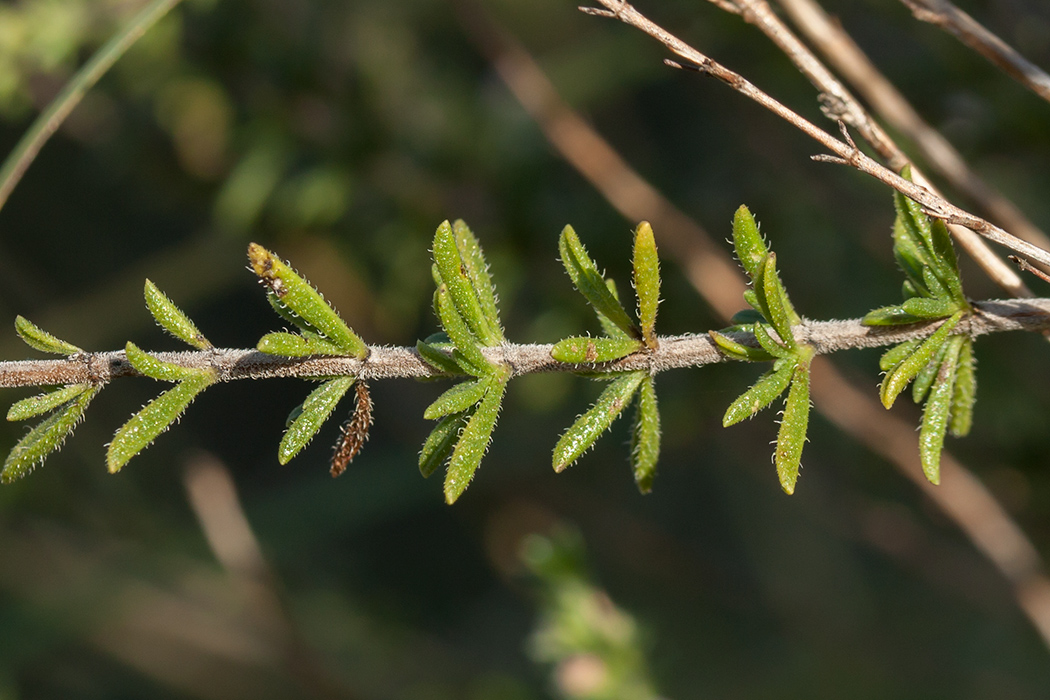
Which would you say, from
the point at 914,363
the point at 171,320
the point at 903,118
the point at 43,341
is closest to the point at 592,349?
the point at 914,363

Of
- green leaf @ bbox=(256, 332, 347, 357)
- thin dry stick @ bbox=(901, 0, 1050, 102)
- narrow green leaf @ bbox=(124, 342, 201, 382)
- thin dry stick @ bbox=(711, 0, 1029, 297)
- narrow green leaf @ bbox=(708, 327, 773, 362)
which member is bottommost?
narrow green leaf @ bbox=(124, 342, 201, 382)

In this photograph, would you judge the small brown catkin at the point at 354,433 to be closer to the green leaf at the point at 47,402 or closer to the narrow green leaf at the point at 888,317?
the green leaf at the point at 47,402

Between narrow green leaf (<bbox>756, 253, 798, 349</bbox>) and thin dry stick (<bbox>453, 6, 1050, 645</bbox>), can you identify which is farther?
thin dry stick (<bbox>453, 6, 1050, 645</bbox>)

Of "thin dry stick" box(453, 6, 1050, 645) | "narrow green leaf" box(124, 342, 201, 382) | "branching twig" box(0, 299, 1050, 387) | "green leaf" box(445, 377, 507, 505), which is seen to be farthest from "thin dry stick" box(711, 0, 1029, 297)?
"thin dry stick" box(453, 6, 1050, 645)

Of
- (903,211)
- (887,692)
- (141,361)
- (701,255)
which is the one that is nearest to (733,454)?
(887,692)

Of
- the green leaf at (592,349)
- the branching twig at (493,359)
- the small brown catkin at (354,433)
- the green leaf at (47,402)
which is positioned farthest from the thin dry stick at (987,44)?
the green leaf at (47,402)

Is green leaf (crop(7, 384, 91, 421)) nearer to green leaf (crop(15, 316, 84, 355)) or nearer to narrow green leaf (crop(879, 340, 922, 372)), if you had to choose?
green leaf (crop(15, 316, 84, 355))

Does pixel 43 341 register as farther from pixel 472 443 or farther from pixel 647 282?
pixel 647 282
